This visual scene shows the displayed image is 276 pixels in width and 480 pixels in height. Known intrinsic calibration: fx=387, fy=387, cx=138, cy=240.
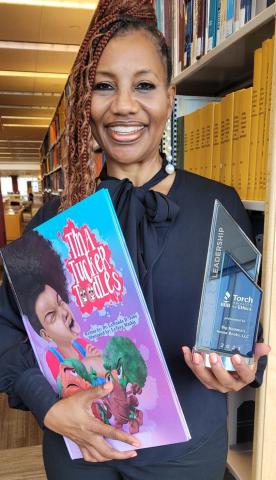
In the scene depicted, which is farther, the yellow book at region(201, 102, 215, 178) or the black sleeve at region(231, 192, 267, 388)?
the yellow book at region(201, 102, 215, 178)

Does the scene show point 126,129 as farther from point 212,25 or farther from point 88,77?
point 212,25

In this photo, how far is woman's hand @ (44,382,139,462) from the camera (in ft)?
2.30

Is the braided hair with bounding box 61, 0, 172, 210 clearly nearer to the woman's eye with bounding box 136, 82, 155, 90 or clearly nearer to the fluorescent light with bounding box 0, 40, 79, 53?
the woman's eye with bounding box 136, 82, 155, 90

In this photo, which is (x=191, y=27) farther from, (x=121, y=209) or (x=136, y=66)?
(x=121, y=209)

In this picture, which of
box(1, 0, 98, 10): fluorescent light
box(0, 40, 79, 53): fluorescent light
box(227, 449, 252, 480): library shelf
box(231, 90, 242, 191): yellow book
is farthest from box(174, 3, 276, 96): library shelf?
box(0, 40, 79, 53): fluorescent light

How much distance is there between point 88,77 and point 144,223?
1.09ft

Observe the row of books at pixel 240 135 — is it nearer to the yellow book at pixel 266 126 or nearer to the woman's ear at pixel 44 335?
the yellow book at pixel 266 126

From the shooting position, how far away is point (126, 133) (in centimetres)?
83

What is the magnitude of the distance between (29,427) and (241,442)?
1.60m

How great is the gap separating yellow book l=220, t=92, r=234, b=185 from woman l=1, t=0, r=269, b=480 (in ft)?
0.68

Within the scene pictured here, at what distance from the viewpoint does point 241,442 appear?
1.17 meters

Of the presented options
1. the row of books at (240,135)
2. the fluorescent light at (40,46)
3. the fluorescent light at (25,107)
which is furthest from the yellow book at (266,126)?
the fluorescent light at (25,107)

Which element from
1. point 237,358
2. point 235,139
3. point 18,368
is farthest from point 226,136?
point 18,368

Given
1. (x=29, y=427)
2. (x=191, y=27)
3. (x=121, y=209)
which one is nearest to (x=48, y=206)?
(x=121, y=209)
